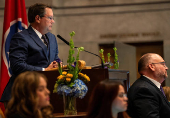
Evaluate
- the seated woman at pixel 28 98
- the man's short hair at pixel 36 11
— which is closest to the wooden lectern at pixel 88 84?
the man's short hair at pixel 36 11

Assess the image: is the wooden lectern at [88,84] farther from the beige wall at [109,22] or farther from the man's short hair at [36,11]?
the beige wall at [109,22]

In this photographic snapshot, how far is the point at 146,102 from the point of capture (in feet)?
10.5

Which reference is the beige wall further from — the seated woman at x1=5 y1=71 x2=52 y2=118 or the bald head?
the seated woman at x1=5 y1=71 x2=52 y2=118

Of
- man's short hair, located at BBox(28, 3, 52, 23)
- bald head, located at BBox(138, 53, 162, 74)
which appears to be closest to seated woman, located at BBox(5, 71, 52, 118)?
man's short hair, located at BBox(28, 3, 52, 23)

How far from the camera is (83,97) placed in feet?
10.3

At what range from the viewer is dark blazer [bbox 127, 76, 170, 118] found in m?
3.15

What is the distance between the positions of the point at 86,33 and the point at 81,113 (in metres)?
5.10

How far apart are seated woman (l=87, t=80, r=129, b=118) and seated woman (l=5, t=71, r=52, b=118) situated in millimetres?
422

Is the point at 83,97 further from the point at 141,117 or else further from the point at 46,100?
the point at 46,100

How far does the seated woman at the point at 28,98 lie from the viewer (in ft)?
7.25

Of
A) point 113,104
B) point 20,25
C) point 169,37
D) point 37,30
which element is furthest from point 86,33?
point 113,104

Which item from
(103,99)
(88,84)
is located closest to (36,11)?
(88,84)

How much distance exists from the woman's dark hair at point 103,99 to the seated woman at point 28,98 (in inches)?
16.1

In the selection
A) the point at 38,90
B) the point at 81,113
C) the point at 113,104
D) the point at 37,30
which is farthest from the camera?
the point at 37,30
